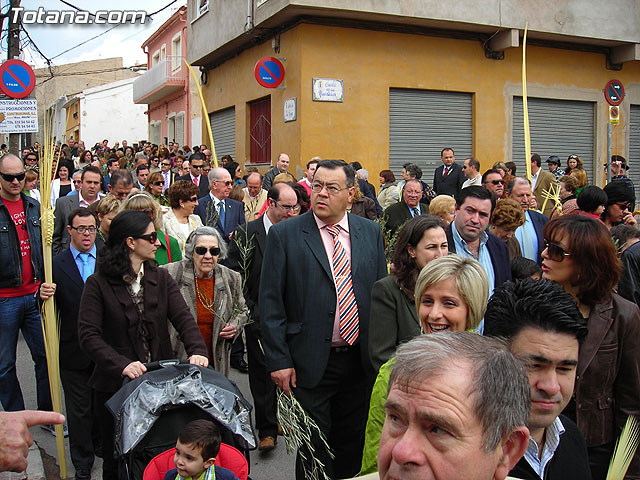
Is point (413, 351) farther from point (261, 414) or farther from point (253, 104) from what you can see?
point (253, 104)

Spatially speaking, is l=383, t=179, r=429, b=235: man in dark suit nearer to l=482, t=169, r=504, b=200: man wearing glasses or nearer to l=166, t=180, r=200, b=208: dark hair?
l=482, t=169, r=504, b=200: man wearing glasses

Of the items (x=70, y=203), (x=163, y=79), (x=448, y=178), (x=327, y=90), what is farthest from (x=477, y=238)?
(x=163, y=79)

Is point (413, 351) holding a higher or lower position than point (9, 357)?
higher

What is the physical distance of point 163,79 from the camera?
94.8 feet

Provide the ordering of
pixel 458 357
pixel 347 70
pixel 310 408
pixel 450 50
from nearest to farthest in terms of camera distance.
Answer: pixel 458 357
pixel 310 408
pixel 347 70
pixel 450 50

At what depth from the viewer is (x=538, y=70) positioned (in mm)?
17750

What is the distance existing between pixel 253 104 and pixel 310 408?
15343 mm

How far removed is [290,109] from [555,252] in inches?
506

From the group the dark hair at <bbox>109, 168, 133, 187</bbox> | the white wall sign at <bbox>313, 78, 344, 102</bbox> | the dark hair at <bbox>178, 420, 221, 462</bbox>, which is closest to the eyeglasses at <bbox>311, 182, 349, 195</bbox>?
the dark hair at <bbox>178, 420, 221, 462</bbox>

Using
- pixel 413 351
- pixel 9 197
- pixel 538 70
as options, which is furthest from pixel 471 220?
pixel 538 70

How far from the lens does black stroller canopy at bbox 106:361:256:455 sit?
364cm

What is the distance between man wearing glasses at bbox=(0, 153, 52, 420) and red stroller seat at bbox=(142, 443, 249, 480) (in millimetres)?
2802

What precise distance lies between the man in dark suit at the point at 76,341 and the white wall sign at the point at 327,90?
34.4 feet

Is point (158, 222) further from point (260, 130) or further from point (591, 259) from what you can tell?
point (260, 130)
